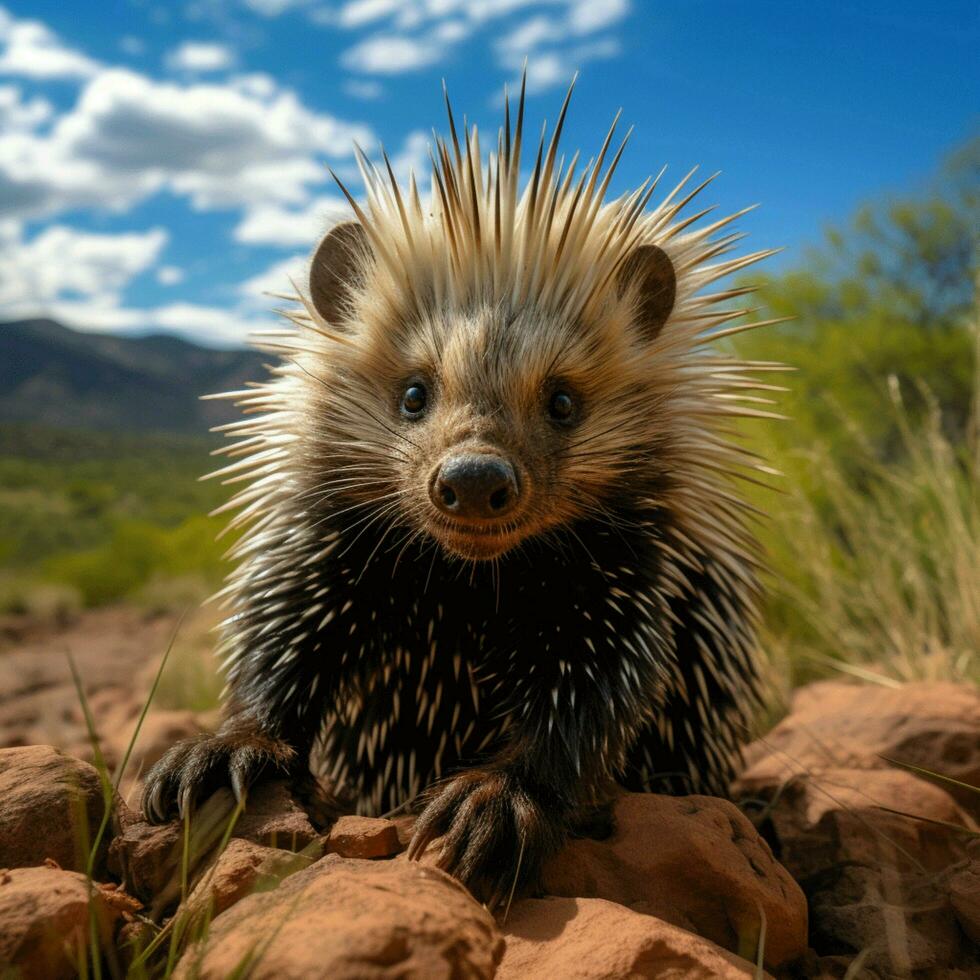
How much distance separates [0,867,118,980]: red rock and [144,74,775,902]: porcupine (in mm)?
751

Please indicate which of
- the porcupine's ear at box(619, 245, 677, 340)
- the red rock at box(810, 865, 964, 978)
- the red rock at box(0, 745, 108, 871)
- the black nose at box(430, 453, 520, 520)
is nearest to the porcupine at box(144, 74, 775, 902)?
the porcupine's ear at box(619, 245, 677, 340)

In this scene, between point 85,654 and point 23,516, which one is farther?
point 23,516

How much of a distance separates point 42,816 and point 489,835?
1.18m

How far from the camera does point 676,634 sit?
3.76 metres

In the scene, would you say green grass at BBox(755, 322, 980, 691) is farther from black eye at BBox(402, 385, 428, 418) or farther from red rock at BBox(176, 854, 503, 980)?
red rock at BBox(176, 854, 503, 980)

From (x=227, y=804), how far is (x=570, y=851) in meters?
1.05

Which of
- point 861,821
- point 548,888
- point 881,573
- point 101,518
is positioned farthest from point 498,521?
point 101,518

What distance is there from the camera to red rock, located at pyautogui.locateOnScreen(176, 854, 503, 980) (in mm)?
1756

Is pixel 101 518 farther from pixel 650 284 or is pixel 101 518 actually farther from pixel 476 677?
pixel 650 284

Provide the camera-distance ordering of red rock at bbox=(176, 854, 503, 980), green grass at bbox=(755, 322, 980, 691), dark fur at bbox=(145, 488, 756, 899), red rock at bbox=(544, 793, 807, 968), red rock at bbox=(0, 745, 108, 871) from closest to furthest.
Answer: red rock at bbox=(176, 854, 503, 980)
red rock at bbox=(0, 745, 108, 871)
red rock at bbox=(544, 793, 807, 968)
dark fur at bbox=(145, 488, 756, 899)
green grass at bbox=(755, 322, 980, 691)

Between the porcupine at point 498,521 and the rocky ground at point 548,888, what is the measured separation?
26 centimetres

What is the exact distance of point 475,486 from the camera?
273 centimetres

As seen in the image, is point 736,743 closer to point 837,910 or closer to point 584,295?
point 837,910

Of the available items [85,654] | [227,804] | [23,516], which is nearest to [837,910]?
[227,804]
